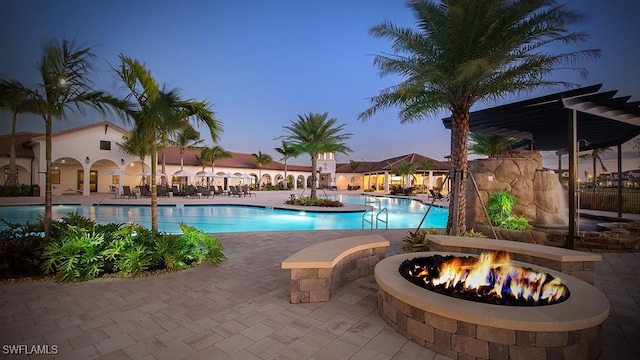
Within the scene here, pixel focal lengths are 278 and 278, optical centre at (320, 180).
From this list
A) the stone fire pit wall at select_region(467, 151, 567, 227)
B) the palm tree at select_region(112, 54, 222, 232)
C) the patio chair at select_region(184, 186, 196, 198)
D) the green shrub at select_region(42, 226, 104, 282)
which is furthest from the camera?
the patio chair at select_region(184, 186, 196, 198)

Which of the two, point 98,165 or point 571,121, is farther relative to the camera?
point 98,165

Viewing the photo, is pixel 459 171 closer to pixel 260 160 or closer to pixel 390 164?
pixel 390 164

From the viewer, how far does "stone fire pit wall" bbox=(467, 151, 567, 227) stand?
9.09 metres

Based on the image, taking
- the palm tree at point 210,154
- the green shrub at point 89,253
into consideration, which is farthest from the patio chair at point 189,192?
the green shrub at point 89,253

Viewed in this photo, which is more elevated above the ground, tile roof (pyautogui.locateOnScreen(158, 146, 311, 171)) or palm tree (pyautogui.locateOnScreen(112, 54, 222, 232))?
tile roof (pyautogui.locateOnScreen(158, 146, 311, 171))

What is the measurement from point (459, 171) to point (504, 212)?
2.78m

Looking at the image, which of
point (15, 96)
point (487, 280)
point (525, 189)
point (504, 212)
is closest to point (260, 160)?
point (525, 189)

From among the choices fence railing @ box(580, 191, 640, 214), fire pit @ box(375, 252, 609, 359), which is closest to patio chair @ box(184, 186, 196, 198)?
fire pit @ box(375, 252, 609, 359)

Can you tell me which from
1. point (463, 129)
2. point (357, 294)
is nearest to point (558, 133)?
point (463, 129)

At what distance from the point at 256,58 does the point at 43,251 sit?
1352 inches

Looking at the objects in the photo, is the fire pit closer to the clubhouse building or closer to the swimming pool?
the swimming pool

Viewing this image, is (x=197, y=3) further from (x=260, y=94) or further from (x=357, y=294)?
(x=260, y=94)

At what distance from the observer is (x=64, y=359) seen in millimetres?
2545

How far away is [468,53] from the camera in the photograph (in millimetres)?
6781
